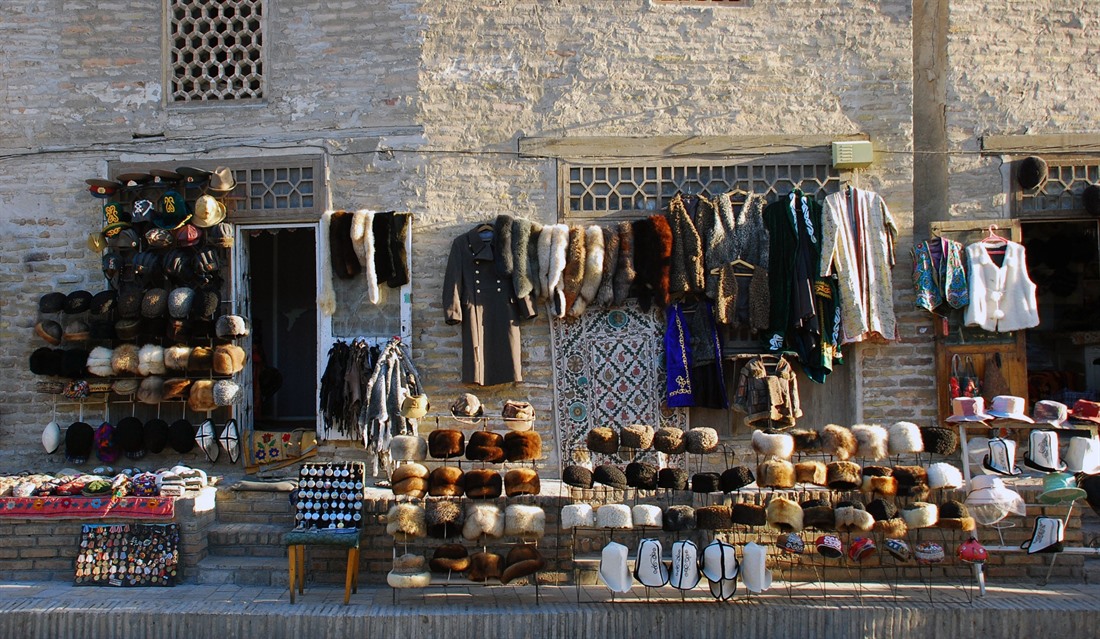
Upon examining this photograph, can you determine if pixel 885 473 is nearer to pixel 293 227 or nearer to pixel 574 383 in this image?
pixel 574 383

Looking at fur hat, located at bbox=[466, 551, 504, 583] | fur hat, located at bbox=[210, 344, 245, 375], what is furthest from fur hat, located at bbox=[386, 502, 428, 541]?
fur hat, located at bbox=[210, 344, 245, 375]

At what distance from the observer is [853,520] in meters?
6.23

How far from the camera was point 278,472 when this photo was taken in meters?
8.11

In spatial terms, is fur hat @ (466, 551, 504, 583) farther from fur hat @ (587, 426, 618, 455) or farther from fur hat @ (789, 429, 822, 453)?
fur hat @ (789, 429, 822, 453)

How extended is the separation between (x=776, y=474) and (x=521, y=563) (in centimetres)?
182

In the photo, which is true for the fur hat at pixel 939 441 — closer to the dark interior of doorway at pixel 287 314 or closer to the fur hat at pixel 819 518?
the fur hat at pixel 819 518

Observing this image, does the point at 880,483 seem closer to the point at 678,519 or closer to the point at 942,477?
the point at 942,477

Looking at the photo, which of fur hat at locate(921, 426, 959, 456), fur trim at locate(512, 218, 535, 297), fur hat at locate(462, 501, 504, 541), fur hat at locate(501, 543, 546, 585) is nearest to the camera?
fur hat at locate(501, 543, 546, 585)

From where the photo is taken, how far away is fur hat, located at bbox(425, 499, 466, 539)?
6.29 meters

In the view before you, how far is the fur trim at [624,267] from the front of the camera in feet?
25.9

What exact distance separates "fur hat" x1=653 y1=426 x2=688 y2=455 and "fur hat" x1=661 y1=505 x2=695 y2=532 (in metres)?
0.43

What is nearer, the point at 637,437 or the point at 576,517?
the point at 576,517

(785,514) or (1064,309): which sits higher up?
(1064,309)

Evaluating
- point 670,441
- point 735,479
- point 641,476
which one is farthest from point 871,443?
point 641,476
